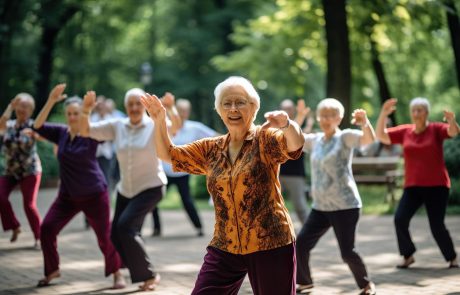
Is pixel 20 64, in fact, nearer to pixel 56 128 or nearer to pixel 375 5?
pixel 375 5

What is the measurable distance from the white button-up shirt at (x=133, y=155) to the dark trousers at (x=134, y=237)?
0.12 meters

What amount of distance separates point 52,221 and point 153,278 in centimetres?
131

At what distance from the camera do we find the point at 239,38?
3020 cm

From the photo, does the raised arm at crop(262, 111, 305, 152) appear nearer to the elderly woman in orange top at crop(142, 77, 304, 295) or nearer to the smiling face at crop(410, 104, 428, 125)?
the elderly woman in orange top at crop(142, 77, 304, 295)

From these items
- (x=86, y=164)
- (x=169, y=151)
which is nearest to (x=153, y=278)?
(x=86, y=164)

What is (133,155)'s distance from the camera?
26.7ft

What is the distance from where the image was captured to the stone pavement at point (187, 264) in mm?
7945

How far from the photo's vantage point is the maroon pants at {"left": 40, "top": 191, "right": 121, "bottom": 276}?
8.23 metres

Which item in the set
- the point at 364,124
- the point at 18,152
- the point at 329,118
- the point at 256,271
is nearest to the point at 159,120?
the point at 256,271

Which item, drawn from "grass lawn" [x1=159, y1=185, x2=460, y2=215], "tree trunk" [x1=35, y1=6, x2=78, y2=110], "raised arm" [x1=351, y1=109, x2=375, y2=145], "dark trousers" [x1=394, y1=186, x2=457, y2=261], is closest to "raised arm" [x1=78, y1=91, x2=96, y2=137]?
"raised arm" [x1=351, y1=109, x2=375, y2=145]

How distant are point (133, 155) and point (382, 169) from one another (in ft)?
39.2

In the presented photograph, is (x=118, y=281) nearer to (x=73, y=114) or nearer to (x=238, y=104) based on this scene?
(x=73, y=114)

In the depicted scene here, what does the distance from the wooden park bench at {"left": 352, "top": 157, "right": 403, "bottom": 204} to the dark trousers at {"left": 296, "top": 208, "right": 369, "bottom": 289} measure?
9.17m

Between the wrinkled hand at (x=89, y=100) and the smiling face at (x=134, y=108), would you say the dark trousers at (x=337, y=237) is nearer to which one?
the smiling face at (x=134, y=108)
